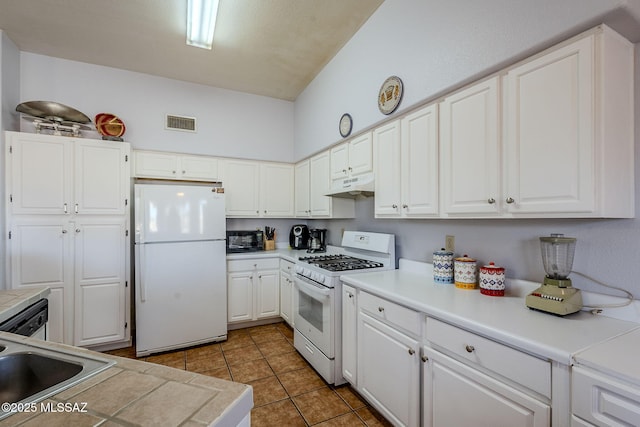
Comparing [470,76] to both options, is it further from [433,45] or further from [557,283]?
[557,283]

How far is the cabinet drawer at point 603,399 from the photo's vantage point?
81 cm

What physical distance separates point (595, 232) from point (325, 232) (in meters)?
2.58

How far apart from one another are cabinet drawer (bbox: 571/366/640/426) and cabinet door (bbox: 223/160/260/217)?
342 centimetres

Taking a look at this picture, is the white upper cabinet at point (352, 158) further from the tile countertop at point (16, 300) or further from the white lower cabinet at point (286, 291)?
the tile countertop at point (16, 300)

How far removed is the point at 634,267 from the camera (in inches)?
48.4

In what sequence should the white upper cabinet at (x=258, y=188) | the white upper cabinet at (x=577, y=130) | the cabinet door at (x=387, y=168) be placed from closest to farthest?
the white upper cabinet at (x=577, y=130)
the cabinet door at (x=387, y=168)
the white upper cabinet at (x=258, y=188)

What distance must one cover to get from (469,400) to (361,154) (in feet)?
6.35

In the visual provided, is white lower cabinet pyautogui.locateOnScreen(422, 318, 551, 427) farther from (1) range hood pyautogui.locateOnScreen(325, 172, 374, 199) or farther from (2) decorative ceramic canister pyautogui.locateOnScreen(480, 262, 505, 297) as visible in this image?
(1) range hood pyautogui.locateOnScreen(325, 172, 374, 199)

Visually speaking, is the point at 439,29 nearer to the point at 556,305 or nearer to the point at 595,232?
the point at 595,232

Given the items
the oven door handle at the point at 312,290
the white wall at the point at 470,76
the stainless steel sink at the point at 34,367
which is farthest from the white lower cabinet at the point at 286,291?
the stainless steel sink at the point at 34,367

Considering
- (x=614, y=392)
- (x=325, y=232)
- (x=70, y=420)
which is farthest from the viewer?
(x=325, y=232)

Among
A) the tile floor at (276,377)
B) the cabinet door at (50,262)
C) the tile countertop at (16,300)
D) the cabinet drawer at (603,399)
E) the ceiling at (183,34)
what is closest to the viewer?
the cabinet drawer at (603,399)

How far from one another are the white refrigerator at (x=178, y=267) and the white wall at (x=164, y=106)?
91 centimetres

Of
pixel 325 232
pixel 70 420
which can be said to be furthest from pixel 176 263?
pixel 70 420
